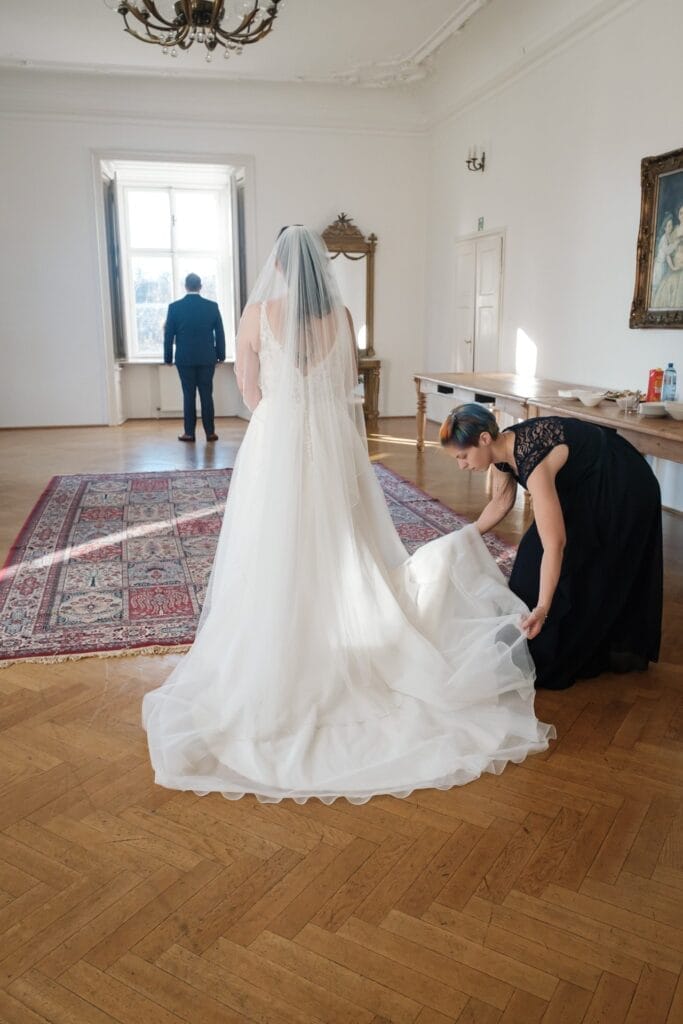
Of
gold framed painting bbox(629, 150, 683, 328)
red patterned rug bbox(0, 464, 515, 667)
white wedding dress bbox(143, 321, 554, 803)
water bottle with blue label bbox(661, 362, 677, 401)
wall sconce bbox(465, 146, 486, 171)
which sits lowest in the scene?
red patterned rug bbox(0, 464, 515, 667)

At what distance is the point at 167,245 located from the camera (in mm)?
11062

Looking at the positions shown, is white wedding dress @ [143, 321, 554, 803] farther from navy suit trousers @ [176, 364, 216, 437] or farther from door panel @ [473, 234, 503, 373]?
navy suit trousers @ [176, 364, 216, 437]

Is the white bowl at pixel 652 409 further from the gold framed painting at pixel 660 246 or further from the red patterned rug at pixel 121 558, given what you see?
the gold framed painting at pixel 660 246

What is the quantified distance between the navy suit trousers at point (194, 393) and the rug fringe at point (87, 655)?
5.82 meters

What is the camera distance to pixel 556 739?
9.03 ft

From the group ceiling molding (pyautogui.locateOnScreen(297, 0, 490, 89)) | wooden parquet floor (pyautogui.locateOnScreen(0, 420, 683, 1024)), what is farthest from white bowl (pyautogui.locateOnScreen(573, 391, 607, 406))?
ceiling molding (pyautogui.locateOnScreen(297, 0, 490, 89))

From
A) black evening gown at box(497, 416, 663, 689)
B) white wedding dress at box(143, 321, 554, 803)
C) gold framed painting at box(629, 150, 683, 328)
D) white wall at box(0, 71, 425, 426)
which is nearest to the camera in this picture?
white wedding dress at box(143, 321, 554, 803)

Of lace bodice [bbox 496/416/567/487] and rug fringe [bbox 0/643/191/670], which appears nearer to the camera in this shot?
lace bodice [bbox 496/416/567/487]

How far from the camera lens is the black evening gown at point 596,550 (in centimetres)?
306

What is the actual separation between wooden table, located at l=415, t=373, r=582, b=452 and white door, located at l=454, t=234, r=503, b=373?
1218mm

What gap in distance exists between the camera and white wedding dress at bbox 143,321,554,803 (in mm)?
2525

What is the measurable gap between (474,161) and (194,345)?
3722 mm

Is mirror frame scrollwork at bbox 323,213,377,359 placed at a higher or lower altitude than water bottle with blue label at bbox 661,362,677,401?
higher

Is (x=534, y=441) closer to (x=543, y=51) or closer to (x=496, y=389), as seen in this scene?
(x=496, y=389)
